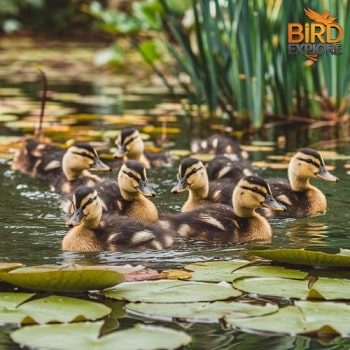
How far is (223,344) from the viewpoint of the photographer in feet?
10.8

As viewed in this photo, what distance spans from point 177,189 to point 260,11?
243 centimetres

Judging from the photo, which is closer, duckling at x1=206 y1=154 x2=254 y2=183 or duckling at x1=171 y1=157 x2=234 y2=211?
duckling at x1=171 y1=157 x2=234 y2=211

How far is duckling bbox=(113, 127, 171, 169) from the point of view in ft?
21.3

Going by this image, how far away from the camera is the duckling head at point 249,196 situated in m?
4.89

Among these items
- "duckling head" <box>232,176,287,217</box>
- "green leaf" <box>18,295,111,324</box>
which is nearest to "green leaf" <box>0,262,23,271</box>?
"green leaf" <box>18,295,111,324</box>

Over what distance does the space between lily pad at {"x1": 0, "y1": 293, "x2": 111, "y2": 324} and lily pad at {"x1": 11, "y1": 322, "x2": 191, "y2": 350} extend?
77mm

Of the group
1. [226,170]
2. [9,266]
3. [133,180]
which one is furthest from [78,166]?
[9,266]

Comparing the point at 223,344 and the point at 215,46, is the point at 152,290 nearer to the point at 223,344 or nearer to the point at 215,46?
the point at 223,344

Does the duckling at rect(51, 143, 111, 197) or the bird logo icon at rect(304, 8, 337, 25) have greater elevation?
the bird logo icon at rect(304, 8, 337, 25)

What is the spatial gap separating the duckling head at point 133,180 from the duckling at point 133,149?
126cm

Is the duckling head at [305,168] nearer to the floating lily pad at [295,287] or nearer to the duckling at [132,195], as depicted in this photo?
the duckling at [132,195]

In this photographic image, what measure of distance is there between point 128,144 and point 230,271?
101 inches

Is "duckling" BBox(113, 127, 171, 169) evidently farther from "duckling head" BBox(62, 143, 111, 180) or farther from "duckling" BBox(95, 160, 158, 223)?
"duckling" BBox(95, 160, 158, 223)

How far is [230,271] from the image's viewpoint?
13.3 ft
